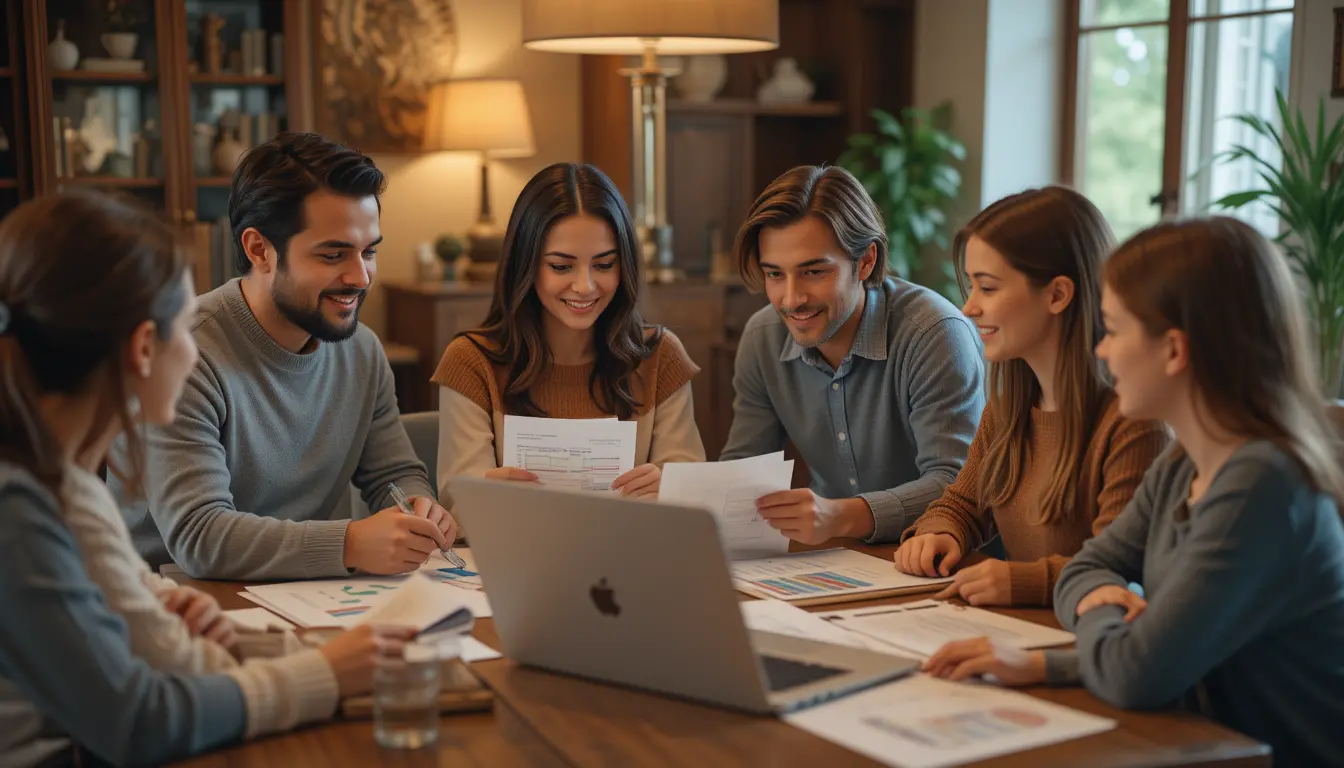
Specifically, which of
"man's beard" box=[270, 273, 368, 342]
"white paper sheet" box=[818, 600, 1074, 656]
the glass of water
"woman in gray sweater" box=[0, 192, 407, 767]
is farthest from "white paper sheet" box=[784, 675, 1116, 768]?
"man's beard" box=[270, 273, 368, 342]

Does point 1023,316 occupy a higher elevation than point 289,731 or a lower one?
higher

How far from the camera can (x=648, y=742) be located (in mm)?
1278

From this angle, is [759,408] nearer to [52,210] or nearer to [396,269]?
[52,210]

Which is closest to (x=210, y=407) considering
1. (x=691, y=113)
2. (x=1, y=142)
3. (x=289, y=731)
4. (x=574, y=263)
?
(x=574, y=263)

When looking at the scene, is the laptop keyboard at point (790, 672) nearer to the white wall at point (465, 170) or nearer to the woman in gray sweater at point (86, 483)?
the woman in gray sweater at point (86, 483)

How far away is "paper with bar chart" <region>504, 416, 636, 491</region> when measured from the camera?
2.07 meters

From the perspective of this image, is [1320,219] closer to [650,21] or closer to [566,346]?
[650,21]

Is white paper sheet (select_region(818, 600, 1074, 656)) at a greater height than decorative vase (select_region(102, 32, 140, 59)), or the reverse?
decorative vase (select_region(102, 32, 140, 59))

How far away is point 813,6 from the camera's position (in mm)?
5508

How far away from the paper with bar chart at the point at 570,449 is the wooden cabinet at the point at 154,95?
272 cm

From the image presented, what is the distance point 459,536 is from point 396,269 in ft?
10.2

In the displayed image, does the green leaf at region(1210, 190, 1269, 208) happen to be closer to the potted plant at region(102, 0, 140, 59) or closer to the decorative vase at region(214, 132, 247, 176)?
the decorative vase at region(214, 132, 247, 176)

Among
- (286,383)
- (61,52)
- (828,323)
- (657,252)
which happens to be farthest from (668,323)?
(286,383)

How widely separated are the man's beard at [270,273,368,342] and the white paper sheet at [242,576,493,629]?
1.44 feet
